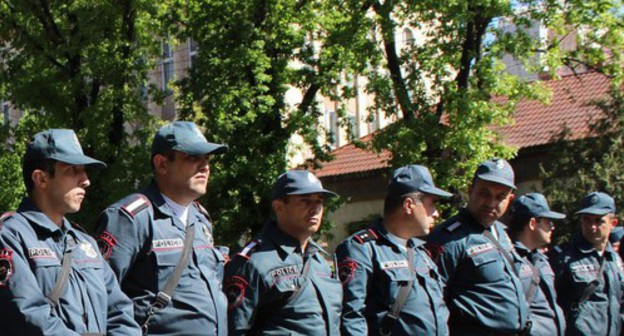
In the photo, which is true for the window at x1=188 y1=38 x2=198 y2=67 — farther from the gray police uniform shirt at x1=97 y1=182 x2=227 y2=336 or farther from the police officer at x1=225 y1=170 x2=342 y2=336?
the gray police uniform shirt at x1=97 y1=182 x2=227 y2=336

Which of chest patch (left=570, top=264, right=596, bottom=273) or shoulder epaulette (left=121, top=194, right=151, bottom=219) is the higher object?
shoulder epaulette (left=121, top=194, right=151, bottom=219)

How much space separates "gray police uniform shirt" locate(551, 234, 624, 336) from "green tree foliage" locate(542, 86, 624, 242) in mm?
13213

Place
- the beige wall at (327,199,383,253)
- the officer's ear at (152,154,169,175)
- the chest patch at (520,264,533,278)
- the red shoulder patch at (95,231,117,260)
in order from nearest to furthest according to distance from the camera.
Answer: the red shoulder patch at (95,231,117,260) → the officer's ear at (152,154,169,175) → the chest patch at (520,264,533,278) → the beige wall at (327,199,383,253)

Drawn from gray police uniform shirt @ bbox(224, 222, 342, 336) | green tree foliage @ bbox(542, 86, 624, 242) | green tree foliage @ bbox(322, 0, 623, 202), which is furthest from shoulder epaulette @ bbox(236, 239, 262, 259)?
green tree foliage @ bbox(542, 86, 624, 242)

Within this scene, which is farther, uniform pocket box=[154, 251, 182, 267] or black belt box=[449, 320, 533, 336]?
black belt box=[449, 320, 533, 336]

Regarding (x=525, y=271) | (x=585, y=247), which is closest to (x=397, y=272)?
(x=525, y=271)

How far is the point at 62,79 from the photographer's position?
2136cm

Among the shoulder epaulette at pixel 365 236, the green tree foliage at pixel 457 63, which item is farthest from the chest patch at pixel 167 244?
the green tree foliage at pixel 457 63

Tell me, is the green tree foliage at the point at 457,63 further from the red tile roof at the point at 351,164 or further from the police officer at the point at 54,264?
the police officer at the point at 54,264

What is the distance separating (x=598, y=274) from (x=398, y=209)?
3647 mm

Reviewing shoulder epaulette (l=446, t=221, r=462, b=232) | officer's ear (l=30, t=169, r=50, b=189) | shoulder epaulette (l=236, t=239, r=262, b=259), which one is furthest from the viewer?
shoulder epaulette (l=446, t=221, r=462, b=232)

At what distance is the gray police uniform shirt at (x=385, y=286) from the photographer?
22.0 ft

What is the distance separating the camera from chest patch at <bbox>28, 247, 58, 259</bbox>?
4801 millimetres

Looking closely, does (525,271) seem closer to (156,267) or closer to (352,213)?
(156,267)
